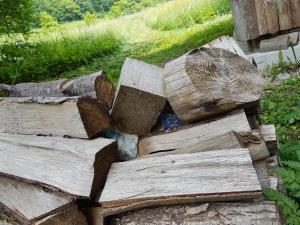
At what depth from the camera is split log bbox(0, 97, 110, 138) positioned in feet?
8.95

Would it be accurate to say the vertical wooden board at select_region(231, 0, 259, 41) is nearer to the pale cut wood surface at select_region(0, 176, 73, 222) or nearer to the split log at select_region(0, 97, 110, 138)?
the split log at select_region(0, 97, 110, 138)

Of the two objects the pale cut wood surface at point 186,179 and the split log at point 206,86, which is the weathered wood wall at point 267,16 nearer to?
the split log at point 206,86

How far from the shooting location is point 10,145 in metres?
2.99

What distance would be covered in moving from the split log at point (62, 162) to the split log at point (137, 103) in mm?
250

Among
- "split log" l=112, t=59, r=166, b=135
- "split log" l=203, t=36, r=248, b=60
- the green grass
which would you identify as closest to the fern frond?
"split log" l=112, t=59, r=166, b=135

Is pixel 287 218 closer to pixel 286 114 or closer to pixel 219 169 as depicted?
pixel 219 169

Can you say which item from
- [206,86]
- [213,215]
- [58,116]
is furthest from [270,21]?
[213,215]

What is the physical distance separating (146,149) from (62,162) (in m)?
0.52

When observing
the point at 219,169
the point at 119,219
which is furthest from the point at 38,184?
the point at 219,169

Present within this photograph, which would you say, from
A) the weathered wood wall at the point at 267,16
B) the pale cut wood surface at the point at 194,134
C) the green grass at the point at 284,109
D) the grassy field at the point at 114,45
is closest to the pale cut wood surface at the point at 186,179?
the pale cut wood surface at the point at 194,134

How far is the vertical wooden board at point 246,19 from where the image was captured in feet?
21.6

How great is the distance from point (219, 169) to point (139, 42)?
375 inches

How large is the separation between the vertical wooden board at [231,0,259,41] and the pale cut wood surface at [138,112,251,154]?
13.4 feet

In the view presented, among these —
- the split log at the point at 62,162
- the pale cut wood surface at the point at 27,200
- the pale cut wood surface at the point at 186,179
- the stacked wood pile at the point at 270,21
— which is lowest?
the stacked wood pile at the point at 270,21
